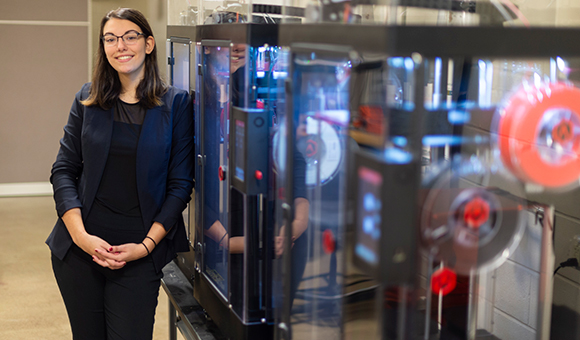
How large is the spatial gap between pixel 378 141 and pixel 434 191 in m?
0.15

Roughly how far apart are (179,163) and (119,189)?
0.71 ft

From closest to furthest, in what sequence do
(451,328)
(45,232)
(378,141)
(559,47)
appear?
(378,141) < (559,47) < (451,328) < (45,232)

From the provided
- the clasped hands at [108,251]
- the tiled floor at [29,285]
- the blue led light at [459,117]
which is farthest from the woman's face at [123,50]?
the tiled floor at [29,285]

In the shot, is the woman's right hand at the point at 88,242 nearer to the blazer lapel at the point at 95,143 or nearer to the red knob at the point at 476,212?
the blazer lapel at the point at 95,143

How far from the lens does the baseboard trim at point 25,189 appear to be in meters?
6.35

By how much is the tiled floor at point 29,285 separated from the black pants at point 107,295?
5.14ft

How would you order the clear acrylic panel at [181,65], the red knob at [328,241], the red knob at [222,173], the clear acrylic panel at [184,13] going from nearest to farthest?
1. the red knob at [328,241]
2. the red knob at [222,173]
3. the clear acrylic panel at [181,65]
4. the clear acrylic panel at [184,13]

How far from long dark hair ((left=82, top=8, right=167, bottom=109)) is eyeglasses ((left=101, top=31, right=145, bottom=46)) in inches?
1.7

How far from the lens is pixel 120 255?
1833 mm

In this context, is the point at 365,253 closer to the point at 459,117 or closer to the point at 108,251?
the point at 459,117

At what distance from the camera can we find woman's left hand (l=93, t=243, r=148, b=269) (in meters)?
1.82

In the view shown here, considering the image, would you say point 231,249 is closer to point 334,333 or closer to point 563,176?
point 334,333

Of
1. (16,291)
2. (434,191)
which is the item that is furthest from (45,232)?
(434,191)

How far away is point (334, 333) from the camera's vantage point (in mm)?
1299
